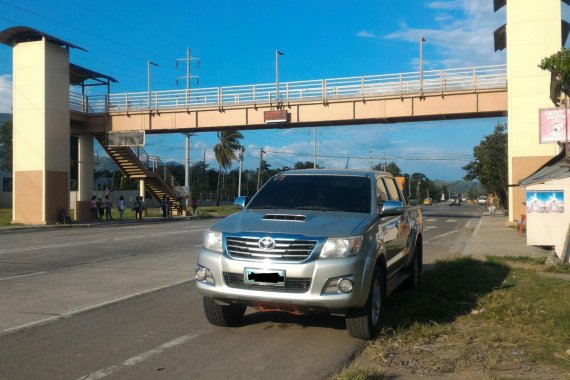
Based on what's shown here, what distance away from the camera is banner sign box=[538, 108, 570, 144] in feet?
52.9

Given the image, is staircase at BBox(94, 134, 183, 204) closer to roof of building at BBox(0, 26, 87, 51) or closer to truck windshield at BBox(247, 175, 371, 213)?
roof of building at BBox(0, 26, 87, 51)

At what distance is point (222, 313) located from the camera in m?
6.63

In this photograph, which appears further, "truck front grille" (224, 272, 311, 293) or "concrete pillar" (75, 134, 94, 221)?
"concrete pillar" (75, 134, 94, 221)

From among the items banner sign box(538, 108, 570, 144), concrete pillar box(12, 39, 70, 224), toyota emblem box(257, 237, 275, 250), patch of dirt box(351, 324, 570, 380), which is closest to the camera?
patch of dirt box(351, 324, 570, 380)

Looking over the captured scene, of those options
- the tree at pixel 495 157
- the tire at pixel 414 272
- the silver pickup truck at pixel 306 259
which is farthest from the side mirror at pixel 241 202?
the tree at pixel 495 157

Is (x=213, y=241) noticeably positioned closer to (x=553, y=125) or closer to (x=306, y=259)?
(x=306, y=259)

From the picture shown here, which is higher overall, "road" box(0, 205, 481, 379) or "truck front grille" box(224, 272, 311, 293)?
"truck front grille" box(224, 272, 311, 293)

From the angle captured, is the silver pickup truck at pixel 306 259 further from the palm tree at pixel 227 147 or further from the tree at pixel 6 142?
the palm tree at pixel 227 147

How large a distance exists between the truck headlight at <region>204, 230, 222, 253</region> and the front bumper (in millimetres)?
305

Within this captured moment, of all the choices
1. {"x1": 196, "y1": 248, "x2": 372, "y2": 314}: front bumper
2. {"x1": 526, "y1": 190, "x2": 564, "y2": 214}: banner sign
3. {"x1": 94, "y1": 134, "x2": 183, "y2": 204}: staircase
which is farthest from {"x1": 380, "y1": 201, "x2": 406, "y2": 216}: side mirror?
{"x1": 94, "y1": 134, "x2": 183, "y2": 204}: staircase

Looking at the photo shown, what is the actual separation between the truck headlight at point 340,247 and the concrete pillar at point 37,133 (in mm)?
30354

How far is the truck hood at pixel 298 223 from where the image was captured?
5.84 m

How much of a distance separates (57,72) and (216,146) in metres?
47.7

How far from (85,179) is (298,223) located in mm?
35422
